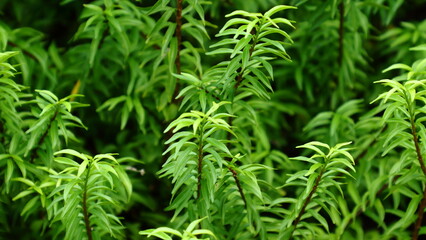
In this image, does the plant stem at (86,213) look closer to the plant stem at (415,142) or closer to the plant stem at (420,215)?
the plant stem at (415,142)

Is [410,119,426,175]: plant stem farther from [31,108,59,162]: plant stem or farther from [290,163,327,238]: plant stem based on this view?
[31,108,59,162]: plant stem

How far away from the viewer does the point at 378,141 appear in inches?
97.5

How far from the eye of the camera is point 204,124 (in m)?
1.73

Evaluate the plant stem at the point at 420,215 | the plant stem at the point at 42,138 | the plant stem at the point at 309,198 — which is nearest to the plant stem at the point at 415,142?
the plant stem at the point at 420,215

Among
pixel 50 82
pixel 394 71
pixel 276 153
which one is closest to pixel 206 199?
pixel 276 153

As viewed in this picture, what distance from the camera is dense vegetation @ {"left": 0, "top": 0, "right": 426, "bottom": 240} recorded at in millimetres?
1840

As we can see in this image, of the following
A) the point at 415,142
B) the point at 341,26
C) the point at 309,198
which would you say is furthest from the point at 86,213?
the point at 341,26

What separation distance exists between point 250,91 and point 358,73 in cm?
114

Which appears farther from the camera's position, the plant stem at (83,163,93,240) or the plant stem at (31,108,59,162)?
the plant stem at (31,108,59,162)

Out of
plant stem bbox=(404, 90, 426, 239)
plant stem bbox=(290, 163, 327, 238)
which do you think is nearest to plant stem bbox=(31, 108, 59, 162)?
plant stem bbox=(290, 163, 327, 238)

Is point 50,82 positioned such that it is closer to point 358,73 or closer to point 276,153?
point 276,153

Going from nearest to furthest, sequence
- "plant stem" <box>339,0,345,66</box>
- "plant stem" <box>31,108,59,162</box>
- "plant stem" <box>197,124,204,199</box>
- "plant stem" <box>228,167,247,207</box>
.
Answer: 1. "plant stem" <box>197,124,204,199</box>
2. "plant stem" <box>228,167,247,207</box>
3. "plant stem" <box>31,108,59,162</box>
4. "plant stem" <box>339,0,345,66</box>

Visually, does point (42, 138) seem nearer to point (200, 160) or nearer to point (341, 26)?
point (200, 160)

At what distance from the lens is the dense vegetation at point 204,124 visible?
1.84 metres
